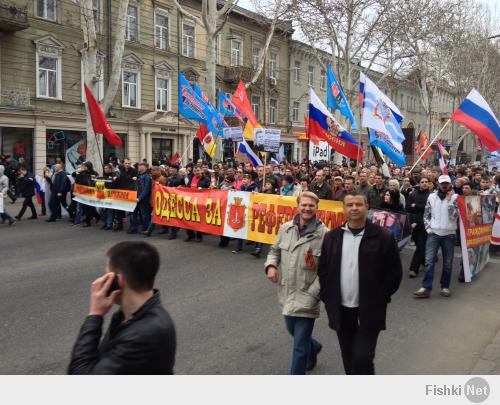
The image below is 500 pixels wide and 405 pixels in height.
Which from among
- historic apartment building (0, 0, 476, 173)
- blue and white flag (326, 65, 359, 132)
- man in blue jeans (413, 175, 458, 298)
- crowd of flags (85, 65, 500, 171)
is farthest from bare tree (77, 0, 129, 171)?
man in blue jeans (413, 175, 458, 298)

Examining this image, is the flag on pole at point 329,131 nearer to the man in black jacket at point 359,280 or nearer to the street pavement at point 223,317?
the street pavement at point 223,317

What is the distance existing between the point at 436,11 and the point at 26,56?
2100 centimetres

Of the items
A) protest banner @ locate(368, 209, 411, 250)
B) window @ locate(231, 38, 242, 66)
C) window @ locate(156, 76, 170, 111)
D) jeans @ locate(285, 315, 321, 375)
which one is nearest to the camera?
jeans @ locate(285, 315, 321, 375)

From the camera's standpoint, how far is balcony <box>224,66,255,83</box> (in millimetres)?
34688

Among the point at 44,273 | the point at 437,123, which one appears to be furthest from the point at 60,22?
the point at 437,123

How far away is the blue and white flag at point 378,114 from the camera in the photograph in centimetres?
1005

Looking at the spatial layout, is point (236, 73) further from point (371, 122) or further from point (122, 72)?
point (371, 122)

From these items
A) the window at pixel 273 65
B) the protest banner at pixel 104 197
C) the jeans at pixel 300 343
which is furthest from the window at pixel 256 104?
the jeans at pixel 300 343

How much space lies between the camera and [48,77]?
78.5 ft

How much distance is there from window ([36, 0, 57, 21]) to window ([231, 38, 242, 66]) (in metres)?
14.8

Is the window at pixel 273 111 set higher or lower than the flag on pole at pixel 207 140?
higher

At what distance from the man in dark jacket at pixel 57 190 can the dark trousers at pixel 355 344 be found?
37.5 ft

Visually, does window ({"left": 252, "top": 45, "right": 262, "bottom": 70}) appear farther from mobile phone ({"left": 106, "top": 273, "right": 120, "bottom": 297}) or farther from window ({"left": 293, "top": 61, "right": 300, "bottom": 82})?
mobile phone ({"left": 106, "top": 273, "right": 120, "bottom": 297})

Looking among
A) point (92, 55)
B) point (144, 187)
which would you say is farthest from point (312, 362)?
point (92, 55)
